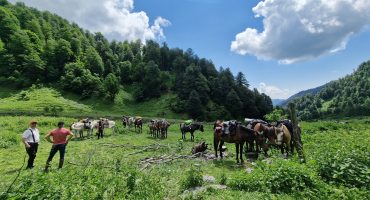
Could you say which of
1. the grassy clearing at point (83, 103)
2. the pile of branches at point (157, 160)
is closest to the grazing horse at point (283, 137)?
the pile of branches at point (157, 160)

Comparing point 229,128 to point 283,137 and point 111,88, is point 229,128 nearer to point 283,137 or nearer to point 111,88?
point 283,137

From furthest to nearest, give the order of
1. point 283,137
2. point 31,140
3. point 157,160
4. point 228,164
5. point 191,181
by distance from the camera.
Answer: point 283,137
point 157,160
point 228,164
point 31,140
point 191,181

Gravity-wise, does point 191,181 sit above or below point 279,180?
below

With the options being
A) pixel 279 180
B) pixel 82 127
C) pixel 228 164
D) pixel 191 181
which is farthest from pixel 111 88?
pixel 279 180

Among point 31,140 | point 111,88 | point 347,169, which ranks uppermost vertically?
point 111,88

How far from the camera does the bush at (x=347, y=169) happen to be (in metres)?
9.99

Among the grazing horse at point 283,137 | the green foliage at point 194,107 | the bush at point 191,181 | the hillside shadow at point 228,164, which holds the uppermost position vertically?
the green foliage at point 194,107

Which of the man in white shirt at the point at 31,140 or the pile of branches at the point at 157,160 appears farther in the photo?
the pile of branches at the point at 157,160

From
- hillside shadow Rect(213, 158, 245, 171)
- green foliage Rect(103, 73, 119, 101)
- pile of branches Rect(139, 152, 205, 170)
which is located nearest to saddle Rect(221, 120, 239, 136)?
hillside shadow Rect(213, 158, 245, 171)

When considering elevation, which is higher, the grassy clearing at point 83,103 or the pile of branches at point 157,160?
the grassy clearing at point 83,103

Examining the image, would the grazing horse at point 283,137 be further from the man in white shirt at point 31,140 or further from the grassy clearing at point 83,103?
the grassy clearing at point 83,103

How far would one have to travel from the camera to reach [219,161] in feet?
58.0

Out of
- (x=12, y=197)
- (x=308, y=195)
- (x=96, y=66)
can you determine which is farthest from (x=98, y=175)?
(x=96, y=66)

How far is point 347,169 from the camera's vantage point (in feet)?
34.0
